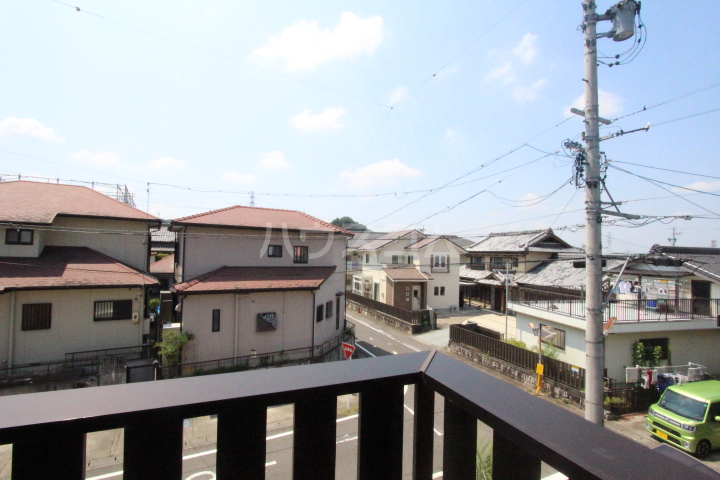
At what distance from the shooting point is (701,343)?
37.1ft

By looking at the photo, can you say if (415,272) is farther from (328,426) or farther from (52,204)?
(328,426)

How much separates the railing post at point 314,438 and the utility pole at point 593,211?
6.64m

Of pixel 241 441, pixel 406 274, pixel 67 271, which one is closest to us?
pixel 241 441

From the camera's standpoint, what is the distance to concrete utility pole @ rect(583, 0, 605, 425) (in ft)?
20.3

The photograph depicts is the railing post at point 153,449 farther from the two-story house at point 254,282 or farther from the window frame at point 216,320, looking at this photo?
the window frame at point 216,320

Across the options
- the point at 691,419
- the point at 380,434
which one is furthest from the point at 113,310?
the point at 691,419

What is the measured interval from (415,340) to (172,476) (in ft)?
54.4

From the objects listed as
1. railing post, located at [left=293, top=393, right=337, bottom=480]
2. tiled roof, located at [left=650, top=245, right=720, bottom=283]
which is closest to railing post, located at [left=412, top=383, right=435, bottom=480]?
railing post, located at [left=293, top=393, right=337, bottom=480]

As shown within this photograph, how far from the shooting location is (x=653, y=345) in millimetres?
10758

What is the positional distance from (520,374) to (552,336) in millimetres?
1856

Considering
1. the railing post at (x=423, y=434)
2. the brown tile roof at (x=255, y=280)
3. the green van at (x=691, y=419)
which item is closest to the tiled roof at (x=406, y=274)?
the brown tile roof at (x=255, y=280)

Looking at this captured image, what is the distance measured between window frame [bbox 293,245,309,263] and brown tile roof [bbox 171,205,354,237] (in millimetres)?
840

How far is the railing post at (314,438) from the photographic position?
1.01 m

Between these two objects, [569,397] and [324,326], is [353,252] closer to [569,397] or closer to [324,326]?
[324,326]
